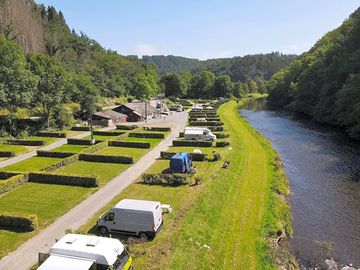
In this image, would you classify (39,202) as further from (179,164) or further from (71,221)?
(179,164)

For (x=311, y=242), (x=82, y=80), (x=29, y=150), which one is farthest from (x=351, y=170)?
(x=82, y=80)

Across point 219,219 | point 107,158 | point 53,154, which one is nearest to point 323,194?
point 219,219

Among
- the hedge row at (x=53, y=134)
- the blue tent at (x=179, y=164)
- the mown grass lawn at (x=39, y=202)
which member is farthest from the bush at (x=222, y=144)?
the hedge row at (x=53, y=134)

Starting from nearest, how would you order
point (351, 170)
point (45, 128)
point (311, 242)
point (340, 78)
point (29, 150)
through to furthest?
point (311, 242) < point (351, 170) < point (29, 150) < point (45, 128) < point (340, 78)

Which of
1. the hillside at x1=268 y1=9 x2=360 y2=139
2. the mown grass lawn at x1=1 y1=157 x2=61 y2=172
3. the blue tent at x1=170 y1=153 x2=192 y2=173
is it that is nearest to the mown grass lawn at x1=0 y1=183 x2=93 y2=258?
the mown grass lawn at x1=1 y1=157 x2=61 y2=172

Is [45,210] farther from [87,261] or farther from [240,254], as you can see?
[240,254]

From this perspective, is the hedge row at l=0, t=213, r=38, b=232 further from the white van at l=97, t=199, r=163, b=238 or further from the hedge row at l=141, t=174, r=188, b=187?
the hedge row at l=141, t=174, r=188, b=187
